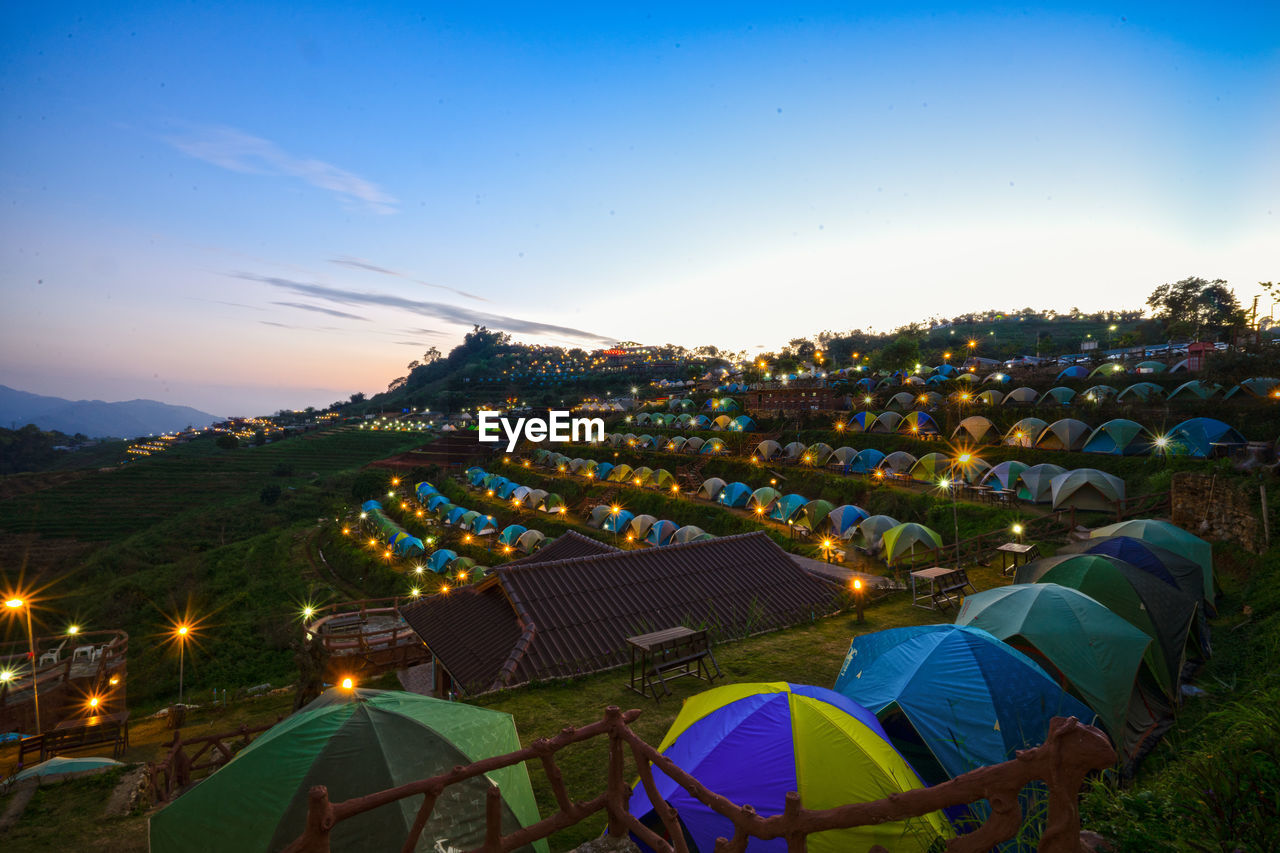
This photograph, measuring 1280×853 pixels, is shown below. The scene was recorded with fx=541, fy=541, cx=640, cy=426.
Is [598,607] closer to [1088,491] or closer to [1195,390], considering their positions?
[1088,491]

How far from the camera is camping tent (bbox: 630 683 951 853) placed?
420 cm

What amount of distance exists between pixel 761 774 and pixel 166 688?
92.0 ft

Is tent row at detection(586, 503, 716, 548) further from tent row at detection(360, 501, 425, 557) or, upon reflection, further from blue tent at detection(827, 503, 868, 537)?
tent row at detection(360, 501, 425, 557)

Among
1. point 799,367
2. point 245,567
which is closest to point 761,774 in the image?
point 245,567

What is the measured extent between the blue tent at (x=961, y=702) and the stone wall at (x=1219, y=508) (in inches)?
443

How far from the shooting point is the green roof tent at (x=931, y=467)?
2631 centimetres

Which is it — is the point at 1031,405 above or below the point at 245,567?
above

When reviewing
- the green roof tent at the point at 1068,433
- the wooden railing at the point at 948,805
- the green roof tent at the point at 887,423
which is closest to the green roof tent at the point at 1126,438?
the green roof tent at the point at 1068,433

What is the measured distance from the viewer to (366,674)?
13.0m

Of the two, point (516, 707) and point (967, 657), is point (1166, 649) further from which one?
point (516, 707)

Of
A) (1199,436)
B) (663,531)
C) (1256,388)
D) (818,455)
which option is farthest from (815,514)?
(1256,388)

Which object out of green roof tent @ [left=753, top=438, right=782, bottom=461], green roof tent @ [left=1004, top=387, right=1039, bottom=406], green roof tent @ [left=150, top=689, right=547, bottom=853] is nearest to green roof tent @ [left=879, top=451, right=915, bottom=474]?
green roof tent @ [left=753, top=438, right=782, bottom=461]

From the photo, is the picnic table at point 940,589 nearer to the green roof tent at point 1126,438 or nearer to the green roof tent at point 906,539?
A: the green roof tent at point 906,539

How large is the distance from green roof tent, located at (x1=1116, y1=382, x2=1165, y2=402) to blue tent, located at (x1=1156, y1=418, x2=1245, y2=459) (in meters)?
5.45
